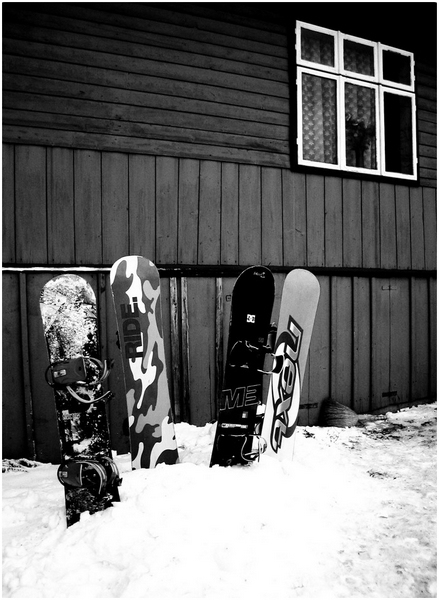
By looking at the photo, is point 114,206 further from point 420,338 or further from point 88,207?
point 420,338

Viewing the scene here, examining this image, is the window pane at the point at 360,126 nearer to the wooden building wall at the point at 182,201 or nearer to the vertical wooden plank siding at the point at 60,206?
the wooden building wall at the point at 182,201

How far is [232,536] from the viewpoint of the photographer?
6.49 feet

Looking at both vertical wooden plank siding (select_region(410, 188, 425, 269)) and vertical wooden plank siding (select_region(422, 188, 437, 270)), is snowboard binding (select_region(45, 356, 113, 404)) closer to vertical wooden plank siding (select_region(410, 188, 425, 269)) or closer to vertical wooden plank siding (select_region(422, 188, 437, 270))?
vertical wooden plank siding (select_region(410, 188, 425, 269))

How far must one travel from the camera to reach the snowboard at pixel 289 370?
2.99 meters

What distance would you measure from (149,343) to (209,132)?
2.20 metres

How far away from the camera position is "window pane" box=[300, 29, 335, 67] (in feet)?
14.3

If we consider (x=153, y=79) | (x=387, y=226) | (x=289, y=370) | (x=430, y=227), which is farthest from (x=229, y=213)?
(x=430, y=227)

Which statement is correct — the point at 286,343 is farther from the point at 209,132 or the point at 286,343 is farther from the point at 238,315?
the point at 209,132

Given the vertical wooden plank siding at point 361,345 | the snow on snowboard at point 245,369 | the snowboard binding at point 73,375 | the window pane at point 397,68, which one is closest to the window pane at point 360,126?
the window pane at point 397,68

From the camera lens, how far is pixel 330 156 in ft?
14.8

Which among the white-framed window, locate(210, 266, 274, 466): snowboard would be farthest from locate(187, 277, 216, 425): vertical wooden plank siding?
the white-framed window

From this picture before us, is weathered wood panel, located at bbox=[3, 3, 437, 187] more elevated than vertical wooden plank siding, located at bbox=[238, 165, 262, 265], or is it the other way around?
weathered wood panel, located at bbox=[3, 3, 437, 187]

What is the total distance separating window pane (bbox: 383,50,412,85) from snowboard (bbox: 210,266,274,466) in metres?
3.75

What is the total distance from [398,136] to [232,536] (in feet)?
15.5
